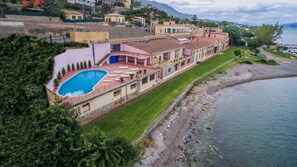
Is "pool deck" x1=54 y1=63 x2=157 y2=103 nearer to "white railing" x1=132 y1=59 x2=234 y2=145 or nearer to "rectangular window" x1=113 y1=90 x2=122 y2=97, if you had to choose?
"rectangular window" x1=113 y1=90 x2=122 y2=97

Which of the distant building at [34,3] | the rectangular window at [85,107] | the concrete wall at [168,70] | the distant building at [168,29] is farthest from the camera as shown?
the distant building at [34,3]

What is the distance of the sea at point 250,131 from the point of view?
1789 centimetres

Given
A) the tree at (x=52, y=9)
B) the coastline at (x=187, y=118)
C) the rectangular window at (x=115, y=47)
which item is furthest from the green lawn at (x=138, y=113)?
the tree at (x=52, y=9)

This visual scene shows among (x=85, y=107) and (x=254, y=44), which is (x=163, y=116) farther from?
(x=254, y=44)

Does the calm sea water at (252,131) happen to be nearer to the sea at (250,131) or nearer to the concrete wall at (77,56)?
the sea at (250,131)

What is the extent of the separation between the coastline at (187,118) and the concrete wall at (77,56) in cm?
1421

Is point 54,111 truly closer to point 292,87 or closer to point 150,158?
point 150,158

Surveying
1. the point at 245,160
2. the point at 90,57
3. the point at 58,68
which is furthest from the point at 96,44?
the point at 245,160

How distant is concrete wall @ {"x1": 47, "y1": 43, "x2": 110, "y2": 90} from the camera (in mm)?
24203

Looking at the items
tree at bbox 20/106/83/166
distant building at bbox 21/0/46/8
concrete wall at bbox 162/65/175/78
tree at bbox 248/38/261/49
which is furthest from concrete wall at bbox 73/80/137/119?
tree at bbox 248/38/261/49

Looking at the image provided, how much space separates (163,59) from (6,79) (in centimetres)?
2588

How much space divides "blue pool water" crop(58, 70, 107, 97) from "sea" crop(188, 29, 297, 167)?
14.4 meters

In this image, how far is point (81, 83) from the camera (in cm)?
2297

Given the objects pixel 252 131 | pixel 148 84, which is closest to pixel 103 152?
pixel 148 84
